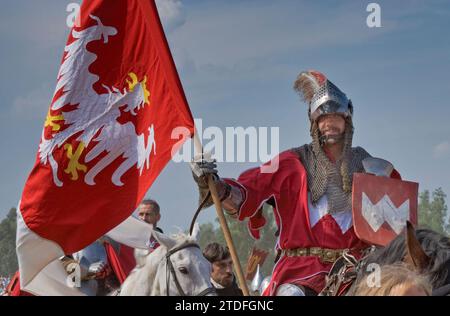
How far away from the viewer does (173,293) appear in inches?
225

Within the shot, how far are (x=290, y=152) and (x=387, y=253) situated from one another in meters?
2.67

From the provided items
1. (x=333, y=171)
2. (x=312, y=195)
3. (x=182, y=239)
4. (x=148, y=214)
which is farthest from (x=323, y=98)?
(x=148, y=214)

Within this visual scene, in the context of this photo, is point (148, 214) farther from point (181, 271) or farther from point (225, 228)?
point (225, 228)

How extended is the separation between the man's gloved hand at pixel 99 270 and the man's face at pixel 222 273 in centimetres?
113

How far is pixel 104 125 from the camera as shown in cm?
604

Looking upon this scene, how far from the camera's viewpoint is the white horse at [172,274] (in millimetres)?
5695

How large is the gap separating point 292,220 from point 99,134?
5.05 feet

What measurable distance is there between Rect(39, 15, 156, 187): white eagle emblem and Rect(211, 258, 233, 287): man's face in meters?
3.17

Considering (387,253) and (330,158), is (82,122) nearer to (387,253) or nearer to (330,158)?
(330,158)

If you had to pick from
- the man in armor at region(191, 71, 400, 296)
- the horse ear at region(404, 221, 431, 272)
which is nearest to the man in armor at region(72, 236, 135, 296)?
the man in armor at region(191, 71, 400, 296)

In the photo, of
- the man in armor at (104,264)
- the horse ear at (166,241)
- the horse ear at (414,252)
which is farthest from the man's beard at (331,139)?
the man in armor at (104,264)

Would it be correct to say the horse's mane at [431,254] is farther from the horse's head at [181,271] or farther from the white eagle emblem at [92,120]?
the white eagle emblem at [92,120]

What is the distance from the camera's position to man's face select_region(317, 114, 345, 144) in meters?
6.70
